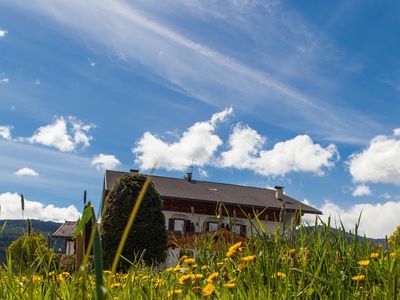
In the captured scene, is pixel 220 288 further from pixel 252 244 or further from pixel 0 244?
pixel 0 244

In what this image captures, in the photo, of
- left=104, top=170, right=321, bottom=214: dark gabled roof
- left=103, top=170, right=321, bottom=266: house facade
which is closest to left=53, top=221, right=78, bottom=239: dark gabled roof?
left=104, top=170, right=321, bottom=214: dark gabled roof

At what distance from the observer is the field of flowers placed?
9.30ft

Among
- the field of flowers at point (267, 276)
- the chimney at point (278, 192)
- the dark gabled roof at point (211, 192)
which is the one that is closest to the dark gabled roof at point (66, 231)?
the dark gabled roof at point (211, 192)

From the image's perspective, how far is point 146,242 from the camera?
20.8 metres

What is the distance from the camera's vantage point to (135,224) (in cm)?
2105

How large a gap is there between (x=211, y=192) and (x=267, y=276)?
142 ft

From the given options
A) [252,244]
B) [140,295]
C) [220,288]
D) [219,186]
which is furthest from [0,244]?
[219,186]

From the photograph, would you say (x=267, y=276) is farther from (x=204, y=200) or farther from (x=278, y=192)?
(x=278, y=192)

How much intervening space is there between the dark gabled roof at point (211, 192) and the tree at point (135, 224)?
20365 mm

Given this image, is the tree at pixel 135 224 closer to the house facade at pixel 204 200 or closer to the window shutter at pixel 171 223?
the house facade at pixel 204 200

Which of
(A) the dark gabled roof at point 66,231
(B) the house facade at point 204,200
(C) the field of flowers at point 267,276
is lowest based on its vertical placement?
(A) the dark gabled roof at point 66,231

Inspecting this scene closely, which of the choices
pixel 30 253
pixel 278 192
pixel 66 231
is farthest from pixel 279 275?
pixel 66 231

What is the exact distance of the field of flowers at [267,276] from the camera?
2.84m

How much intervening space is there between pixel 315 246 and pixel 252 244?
0.51m
